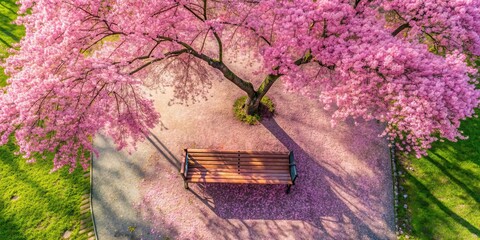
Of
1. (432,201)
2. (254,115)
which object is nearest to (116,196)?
(254,115)

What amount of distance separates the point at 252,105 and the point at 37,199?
8.79 meters

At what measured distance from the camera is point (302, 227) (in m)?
9.73

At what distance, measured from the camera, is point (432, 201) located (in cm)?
1019

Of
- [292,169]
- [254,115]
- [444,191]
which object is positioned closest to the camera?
[292,169]

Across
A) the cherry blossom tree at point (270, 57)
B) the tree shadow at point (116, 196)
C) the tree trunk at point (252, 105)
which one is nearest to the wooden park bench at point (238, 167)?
the tree shadow at point (116, 196)

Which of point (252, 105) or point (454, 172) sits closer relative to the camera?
point (454, 172)

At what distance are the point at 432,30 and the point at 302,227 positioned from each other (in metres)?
7.23

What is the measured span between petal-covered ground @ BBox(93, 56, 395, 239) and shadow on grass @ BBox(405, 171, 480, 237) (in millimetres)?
1005

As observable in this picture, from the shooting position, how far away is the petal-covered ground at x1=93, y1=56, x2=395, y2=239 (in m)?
9.73

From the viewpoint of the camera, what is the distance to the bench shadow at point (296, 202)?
9.85 m

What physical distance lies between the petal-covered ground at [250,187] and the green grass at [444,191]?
32.0 inches

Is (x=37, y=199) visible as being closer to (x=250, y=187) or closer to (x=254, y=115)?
(x=250, y=187)

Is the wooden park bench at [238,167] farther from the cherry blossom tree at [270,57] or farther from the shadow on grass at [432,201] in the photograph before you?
the shadow on grass at [432,201]

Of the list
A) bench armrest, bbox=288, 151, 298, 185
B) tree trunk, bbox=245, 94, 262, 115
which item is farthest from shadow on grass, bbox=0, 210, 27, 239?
bench armrest, bbox=288, 151, 298, 185
